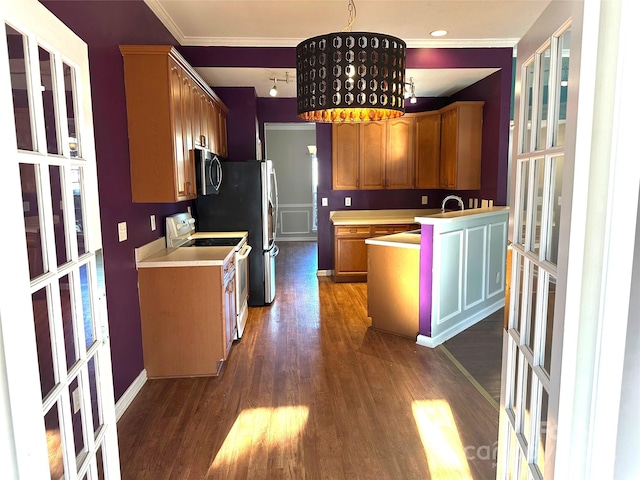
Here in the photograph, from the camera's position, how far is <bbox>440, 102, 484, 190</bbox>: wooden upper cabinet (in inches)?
207

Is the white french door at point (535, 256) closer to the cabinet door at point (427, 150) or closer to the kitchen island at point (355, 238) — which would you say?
the kitchen island at point (355, 238)

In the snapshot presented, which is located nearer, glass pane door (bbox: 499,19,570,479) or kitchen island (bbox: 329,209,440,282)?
glass pane door (bbox: 499,19,570,479)

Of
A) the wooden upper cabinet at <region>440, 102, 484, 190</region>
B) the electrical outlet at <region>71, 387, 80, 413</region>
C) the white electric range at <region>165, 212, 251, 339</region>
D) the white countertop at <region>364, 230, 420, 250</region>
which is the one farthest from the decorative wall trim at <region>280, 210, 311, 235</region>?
the electrical outlet at <region>71, 387, 80, 413</region>

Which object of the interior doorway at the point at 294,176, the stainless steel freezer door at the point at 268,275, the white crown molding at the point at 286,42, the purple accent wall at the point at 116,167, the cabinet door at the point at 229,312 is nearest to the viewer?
the purple accent wall at the point at 116,167

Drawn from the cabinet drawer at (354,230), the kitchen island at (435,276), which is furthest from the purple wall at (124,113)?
the cabinet drawer at (354,230)

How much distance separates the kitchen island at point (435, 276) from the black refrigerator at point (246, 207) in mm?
1272

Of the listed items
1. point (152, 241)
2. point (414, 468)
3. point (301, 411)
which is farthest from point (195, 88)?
point (414, 468)

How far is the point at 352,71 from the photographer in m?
2.24

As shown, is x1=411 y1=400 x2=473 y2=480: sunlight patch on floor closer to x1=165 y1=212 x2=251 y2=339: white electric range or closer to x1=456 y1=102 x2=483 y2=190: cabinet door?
x1=165 y1=212 x2=251 y2=339: white electric range

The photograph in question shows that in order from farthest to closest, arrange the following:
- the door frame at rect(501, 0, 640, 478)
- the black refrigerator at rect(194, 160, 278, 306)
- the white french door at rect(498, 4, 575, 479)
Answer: the black refrigerator at rect(194, 160, 278, 306)
the white french door at rect(498, 4, 575, 479)
the door frame at rect(501, 0, 640, 478)

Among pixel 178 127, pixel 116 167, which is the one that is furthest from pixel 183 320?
pixel 178 127

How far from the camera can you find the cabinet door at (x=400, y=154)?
615cm

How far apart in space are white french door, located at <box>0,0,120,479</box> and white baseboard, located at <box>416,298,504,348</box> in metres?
2.67

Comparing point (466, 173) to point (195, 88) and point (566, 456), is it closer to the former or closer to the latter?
point (195, 88)
